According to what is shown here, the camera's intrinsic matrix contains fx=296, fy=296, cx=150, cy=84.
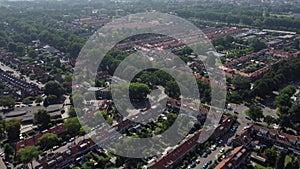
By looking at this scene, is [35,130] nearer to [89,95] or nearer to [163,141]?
[89,95]

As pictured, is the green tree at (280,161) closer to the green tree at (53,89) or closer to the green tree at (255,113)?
the green tree at (255,113)

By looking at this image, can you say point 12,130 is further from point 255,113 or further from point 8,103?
point 255,113

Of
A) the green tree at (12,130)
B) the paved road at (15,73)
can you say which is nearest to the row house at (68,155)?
the green tree at (12,130)

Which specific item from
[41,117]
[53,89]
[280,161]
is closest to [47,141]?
[41,117]

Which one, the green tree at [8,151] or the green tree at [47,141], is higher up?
the green tree at [47,141]

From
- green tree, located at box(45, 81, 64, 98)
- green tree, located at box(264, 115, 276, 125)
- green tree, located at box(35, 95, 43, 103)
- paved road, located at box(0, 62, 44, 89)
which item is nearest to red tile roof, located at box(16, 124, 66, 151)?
green tree, located at box(35, 95, 43, 103)

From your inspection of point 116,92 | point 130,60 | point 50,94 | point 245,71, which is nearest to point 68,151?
point 116,92

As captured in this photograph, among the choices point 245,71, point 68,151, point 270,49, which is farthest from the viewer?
point 270,49

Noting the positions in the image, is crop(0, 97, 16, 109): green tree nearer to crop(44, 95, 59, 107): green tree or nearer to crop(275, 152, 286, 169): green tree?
crop(44, 95, 59, 107): green tree
